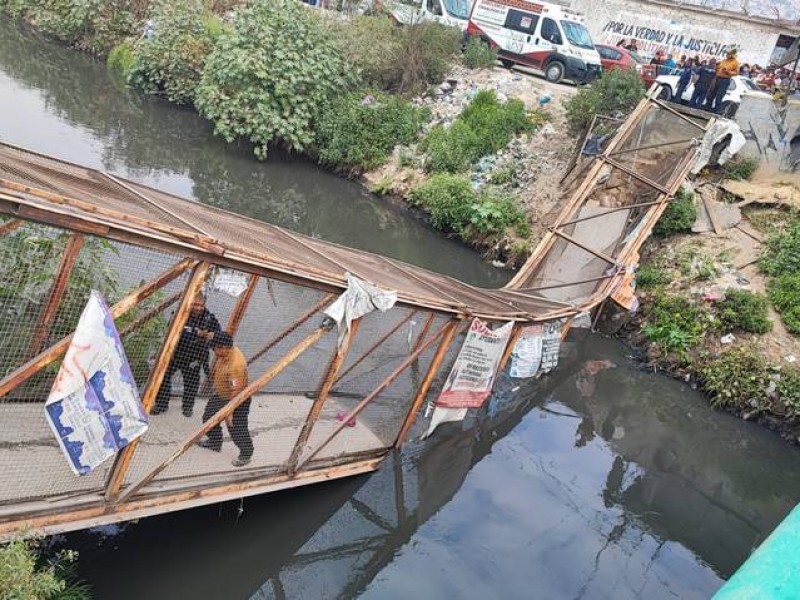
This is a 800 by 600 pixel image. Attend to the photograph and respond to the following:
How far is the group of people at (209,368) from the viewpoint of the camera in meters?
5.22

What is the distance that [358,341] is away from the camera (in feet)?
22.6

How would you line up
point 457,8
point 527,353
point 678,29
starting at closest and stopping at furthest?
point 527,353 < point 457,8 < point 678,29

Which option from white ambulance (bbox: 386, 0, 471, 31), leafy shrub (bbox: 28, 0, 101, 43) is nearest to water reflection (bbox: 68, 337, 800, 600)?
white ambulance (bbox: 386, 0, 471, 31)

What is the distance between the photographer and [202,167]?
16.6 meters

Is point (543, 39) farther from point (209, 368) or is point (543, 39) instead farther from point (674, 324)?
point (209, 368)

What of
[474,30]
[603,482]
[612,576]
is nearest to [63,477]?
[612,576]

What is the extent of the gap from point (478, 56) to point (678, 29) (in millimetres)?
13570

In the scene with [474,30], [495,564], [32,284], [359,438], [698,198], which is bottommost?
[495,564]

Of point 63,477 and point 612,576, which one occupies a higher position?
point 63,477

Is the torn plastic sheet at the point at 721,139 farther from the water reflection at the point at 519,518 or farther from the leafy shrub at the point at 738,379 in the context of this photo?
the water reflection at the point at 519,518

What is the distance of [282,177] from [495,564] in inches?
485

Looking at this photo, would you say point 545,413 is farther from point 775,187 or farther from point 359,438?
point 775,187

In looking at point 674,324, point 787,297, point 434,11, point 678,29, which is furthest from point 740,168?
point 678,29

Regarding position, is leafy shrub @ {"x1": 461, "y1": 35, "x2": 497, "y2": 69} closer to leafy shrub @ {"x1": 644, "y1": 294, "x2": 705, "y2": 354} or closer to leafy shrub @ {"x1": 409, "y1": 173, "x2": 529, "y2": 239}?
leafy shrub @ {"x1": 409, "y1": 173, "x2": 529, "y2": 239}
